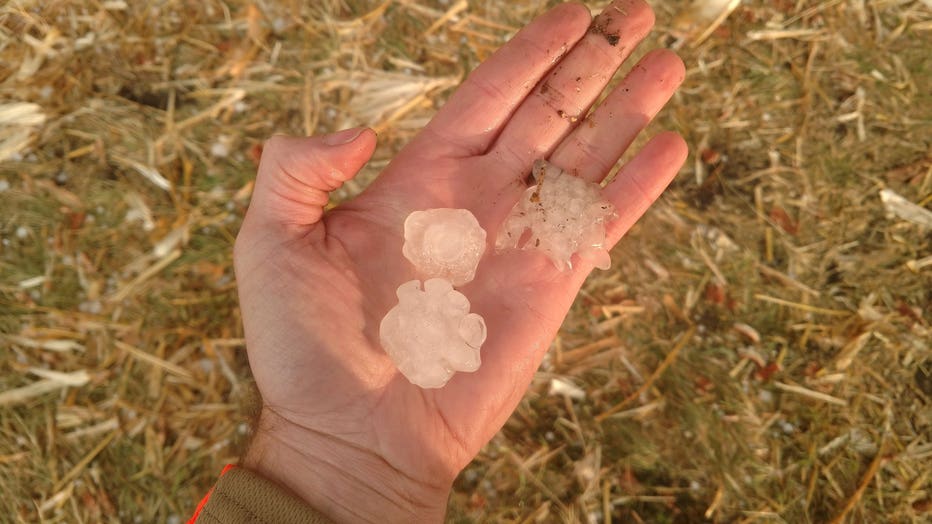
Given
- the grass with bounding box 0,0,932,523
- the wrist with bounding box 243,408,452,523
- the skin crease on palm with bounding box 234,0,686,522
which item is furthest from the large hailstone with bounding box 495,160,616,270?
the wrist with bounding box 243,408,452,523

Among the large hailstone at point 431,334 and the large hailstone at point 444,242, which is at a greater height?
the large hailstone at point 444,242

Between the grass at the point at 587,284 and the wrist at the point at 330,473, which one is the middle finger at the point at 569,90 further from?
the wrist at the point at 330,473

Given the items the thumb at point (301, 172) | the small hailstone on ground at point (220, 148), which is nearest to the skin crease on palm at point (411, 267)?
the thumb at point (301, 172)

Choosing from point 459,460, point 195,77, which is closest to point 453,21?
point 195,77

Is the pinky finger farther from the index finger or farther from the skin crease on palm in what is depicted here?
the index finger

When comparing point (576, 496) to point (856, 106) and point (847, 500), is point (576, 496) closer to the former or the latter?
point (847, 500)

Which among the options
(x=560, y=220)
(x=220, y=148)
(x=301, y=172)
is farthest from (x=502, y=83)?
(x=220, y=148)

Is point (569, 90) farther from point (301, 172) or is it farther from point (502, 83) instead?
point (301, 172)
